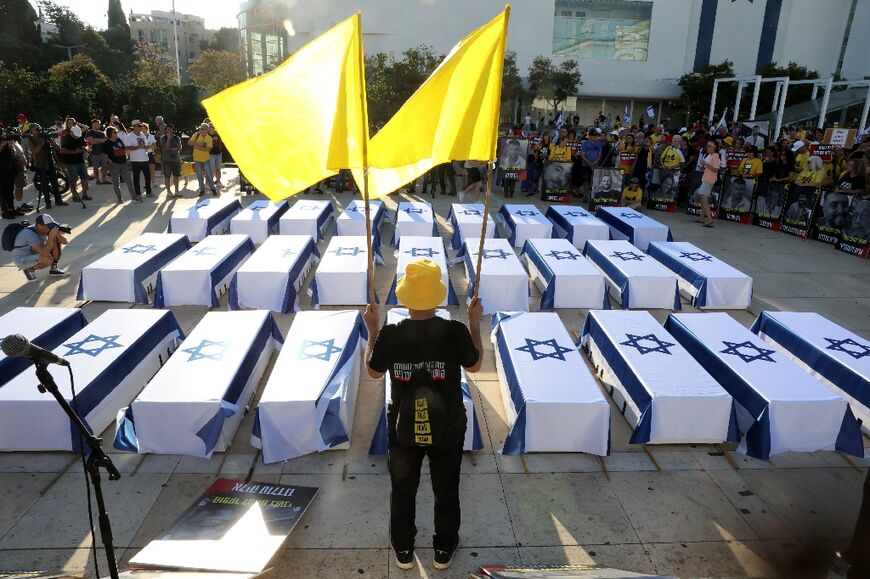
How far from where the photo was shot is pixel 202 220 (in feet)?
43.1

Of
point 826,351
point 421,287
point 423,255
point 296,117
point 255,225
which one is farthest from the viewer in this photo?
point 255,225

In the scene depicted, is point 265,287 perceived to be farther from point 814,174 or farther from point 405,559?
point 814,174

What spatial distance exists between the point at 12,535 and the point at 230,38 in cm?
10363

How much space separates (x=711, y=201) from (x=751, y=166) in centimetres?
161

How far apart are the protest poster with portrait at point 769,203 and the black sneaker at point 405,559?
1604 centimetres

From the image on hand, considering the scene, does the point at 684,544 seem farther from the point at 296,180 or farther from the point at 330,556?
the point at 296,180

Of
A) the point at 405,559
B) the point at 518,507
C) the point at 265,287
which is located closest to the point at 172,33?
the point at 265,287

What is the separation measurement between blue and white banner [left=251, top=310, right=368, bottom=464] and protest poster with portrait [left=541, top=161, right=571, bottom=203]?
1412 centimetres

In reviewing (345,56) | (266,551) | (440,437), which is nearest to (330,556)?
(266,551)

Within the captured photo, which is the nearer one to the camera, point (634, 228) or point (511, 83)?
point (634, 228)

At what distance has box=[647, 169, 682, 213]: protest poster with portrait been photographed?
1798 centimetres

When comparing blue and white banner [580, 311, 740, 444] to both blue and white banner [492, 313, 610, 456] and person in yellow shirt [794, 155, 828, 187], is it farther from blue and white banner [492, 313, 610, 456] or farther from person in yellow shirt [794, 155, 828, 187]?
person in yellow shirt [794, 155, 828, 187]

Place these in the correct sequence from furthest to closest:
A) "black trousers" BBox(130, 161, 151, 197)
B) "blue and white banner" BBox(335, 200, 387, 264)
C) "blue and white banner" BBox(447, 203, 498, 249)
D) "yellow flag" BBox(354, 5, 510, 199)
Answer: "black trousers" BBox(130, 161, 151, 197) → "blue and white banner" BBox(447, 203, 498, 249) → "blue and white banner" BBox(335, 200, 387, 264) → "yellow flag" BBox(354, 5, 510, 199)

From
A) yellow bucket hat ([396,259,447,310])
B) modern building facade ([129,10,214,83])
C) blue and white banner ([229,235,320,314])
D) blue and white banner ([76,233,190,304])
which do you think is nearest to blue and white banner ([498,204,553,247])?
blue and white banner ([229,235,320,314])
